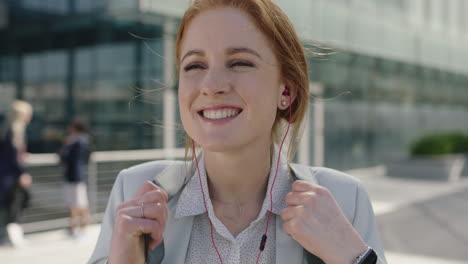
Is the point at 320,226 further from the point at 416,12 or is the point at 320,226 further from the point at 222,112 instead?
the point at 416,12

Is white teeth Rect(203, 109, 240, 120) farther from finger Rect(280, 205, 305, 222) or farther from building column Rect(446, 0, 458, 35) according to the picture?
building column Rect(446, 0, 458, 35)

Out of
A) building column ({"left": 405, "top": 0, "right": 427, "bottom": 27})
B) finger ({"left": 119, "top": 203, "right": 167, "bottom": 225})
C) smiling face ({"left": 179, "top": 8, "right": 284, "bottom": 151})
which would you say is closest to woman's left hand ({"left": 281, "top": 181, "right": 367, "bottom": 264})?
smiling face ({"left": 179, "top": 8, "right": 284, "bottom": 151})

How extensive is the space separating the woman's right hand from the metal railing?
638 cm

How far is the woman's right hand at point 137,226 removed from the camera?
138 centimetres

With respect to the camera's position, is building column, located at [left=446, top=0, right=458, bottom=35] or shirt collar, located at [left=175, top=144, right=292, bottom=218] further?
building column, located at [left=446, top=0, right=458, bottom=35]

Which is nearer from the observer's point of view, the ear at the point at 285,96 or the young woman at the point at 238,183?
the young woman at the point at 238,183

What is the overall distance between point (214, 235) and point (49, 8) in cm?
1437

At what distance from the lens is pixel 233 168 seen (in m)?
1.55

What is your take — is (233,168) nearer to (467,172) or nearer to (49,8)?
(49,8)

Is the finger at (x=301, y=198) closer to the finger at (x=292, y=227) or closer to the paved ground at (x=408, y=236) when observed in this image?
the finger at (x=292, y=227)

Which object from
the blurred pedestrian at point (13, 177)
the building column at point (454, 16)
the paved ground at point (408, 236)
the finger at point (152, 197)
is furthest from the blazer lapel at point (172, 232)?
the building column at point (454, 16)

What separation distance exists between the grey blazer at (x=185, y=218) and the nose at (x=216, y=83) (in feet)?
1.19

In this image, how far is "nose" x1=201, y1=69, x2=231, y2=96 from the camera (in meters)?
1.39

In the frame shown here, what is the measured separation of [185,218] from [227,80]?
47 centimetres
